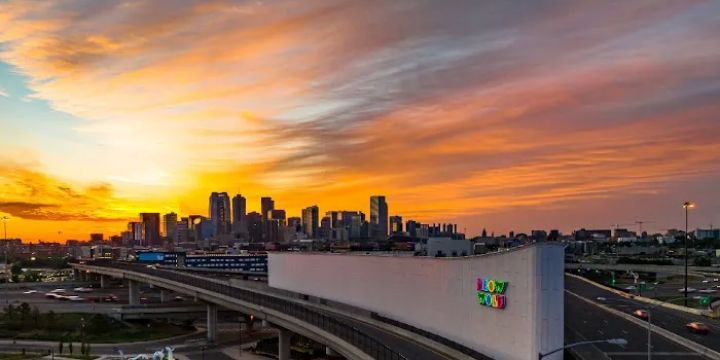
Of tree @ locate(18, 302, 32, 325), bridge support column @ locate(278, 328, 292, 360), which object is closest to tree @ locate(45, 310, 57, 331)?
tree @ locate(18, 302, 32, 325)

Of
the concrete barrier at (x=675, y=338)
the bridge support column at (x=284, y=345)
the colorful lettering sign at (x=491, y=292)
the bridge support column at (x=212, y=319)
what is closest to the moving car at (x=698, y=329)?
the concrete barrier at (x=675, y=338)

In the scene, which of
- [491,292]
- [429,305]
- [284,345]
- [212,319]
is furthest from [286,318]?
[212,319]

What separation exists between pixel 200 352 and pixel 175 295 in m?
80.9

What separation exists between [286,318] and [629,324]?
46313mm

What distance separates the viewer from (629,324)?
8131 centimetres

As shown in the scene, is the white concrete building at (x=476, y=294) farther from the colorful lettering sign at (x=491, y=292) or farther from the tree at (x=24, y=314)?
the tree at (x=24, y=314)

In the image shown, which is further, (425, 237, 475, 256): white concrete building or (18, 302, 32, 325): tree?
(425, 237, 475, 256): white concrete building

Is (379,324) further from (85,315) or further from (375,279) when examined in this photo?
(85,315)

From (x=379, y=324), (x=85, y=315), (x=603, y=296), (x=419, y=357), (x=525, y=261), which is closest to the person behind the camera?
(x=525, y=261)

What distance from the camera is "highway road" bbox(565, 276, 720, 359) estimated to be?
63744mm

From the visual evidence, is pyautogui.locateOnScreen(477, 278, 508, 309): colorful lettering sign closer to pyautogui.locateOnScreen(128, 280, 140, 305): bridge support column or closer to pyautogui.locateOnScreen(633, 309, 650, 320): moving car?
pyautogui.locateOnScreen(633, 309, 650, 320): moving car

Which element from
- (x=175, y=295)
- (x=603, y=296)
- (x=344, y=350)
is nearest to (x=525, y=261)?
(x=344, y=350)

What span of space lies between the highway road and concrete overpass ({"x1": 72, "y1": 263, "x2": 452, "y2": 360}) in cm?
2277

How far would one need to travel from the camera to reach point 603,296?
119 meters
